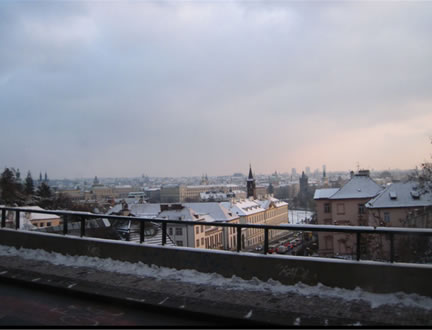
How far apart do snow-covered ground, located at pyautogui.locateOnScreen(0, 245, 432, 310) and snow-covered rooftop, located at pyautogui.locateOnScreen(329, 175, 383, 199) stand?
39.1m

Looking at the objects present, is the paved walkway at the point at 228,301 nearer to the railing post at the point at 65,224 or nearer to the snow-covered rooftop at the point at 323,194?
the railing post at the point at 65,224

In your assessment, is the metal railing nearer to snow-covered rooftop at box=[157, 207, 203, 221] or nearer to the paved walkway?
the paved walkway

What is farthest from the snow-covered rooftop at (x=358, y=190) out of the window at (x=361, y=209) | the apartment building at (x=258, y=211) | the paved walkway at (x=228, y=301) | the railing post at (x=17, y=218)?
the paved walkway at (x=228, y=301)

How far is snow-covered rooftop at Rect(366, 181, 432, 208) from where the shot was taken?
118ft

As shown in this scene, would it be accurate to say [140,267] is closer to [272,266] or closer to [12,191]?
[272,266]

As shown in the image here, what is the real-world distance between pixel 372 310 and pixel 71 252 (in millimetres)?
6894

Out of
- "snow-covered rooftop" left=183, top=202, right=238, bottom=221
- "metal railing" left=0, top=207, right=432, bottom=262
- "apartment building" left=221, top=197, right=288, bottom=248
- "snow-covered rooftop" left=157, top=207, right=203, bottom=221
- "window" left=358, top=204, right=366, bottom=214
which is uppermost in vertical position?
"metal railing" left=0, top=207, right=432, bottom=262

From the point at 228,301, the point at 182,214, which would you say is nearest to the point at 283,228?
the point at 228,301

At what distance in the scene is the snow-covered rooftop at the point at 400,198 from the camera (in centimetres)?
3599

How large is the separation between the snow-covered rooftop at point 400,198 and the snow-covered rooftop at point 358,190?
4.95 m

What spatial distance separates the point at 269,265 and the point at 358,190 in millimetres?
40514

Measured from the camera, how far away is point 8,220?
10820 mm

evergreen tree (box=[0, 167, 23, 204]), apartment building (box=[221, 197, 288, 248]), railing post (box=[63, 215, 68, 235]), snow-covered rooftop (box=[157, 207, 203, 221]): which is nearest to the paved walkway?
railing post (box=[63, 215, 68, 235])

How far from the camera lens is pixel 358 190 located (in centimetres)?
4406
